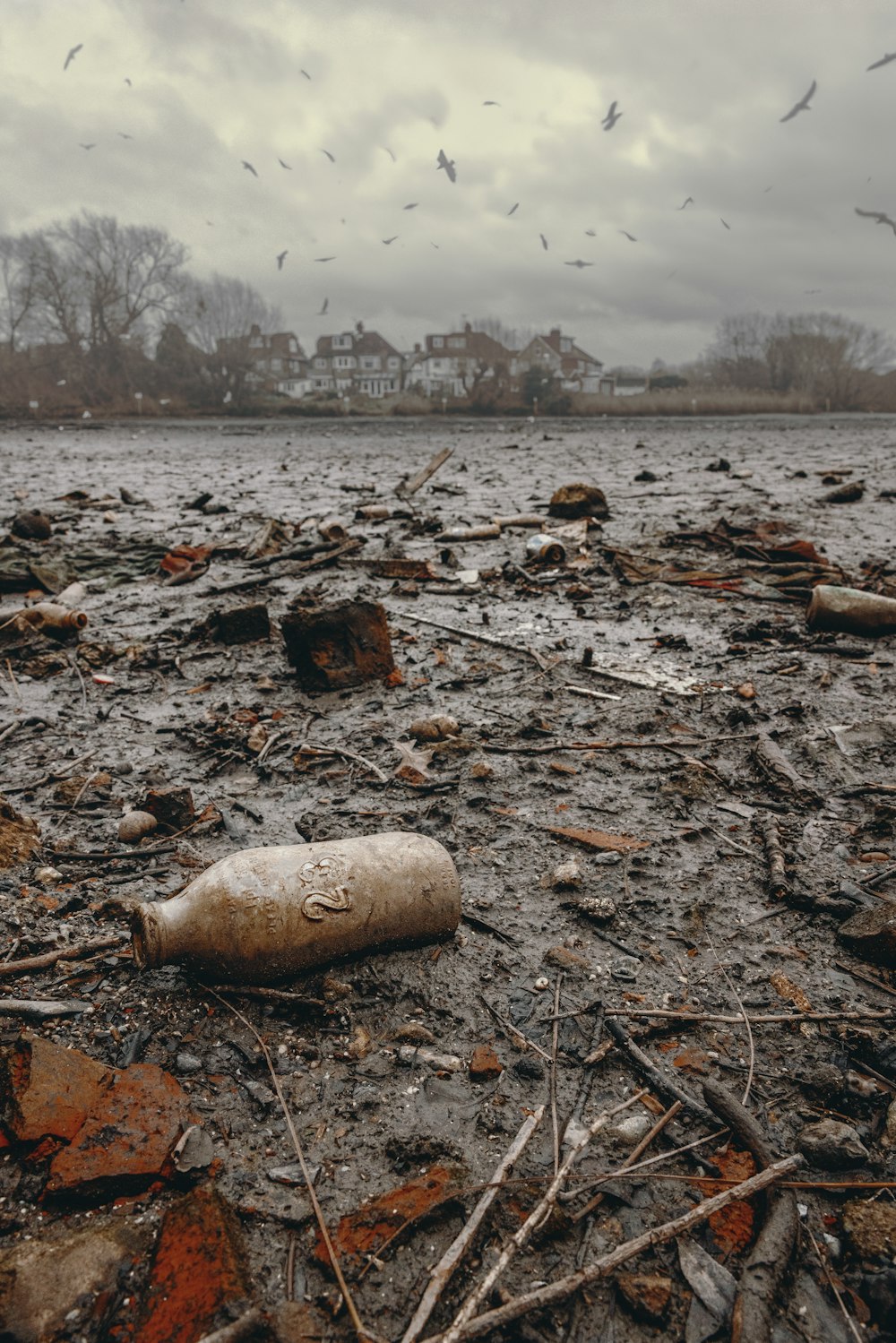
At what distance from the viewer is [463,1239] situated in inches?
46.6

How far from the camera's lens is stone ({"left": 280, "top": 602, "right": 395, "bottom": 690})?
3.64 m

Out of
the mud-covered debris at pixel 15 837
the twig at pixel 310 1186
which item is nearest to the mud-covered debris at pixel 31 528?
the mud-covered debris at pixel 15 837

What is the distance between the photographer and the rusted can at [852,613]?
4.01 metres

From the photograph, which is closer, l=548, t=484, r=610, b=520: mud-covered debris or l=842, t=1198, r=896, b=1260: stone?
l=842, t=1198, r=896, b=1260: stone

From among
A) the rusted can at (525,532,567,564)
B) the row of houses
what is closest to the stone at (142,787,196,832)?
the rusted can at (525,532,567,564)

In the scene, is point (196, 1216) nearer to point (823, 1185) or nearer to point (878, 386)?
point (823, 1185)

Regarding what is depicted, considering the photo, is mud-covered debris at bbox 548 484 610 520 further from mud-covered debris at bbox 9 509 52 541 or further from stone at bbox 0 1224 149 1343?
stone at bbox 0 1224 149 1343

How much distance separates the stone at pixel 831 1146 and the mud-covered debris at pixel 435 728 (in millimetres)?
A: 1942

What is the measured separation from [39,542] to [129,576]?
1.43 m

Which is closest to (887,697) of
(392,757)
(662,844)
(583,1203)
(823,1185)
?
(662,844)

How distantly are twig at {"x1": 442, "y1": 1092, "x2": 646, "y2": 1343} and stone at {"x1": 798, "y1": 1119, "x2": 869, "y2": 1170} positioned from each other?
0.31 m

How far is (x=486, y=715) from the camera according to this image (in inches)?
131

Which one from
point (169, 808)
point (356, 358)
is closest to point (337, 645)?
point (169, 808)

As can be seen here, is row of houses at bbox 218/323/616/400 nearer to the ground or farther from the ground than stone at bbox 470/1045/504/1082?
farther from the ground
